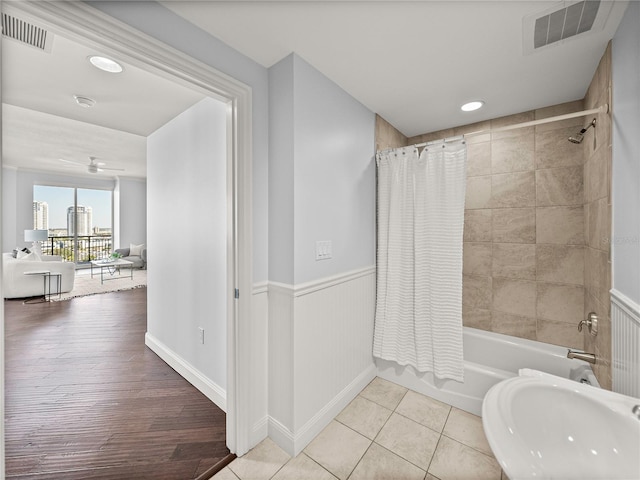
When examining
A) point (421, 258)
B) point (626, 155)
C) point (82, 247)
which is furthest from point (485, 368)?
point (82, 247)

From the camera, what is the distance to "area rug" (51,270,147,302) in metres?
4.93

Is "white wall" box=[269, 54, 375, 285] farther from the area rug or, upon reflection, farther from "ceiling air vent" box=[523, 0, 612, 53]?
the area rug

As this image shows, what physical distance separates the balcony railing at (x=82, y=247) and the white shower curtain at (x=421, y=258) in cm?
827

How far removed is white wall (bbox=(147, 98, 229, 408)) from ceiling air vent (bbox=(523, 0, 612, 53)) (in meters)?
1.77

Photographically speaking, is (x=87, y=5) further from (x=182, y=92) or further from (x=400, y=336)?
(x=400, y=336)

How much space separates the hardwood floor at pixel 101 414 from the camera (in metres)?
1.53

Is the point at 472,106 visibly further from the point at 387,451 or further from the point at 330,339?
the point at 387,451

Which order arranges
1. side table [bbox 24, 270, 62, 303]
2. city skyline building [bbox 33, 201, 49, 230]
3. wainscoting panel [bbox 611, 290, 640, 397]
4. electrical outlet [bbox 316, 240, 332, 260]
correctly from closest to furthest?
wainscoting panel [bbox 611, 290, 640, 397]
electrical outlet [bbox 316, 240, 332, 260]
side table [bbox 24, 270, 62, 303]
city skyline building [bbox 33, 201, 49, 230]

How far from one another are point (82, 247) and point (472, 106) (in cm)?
936

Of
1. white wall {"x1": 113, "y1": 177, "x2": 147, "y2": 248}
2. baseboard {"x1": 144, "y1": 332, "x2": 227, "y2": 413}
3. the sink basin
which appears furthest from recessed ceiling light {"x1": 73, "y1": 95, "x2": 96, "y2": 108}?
white wall {"x1": 113, "y1": 177, "x2": 147, "y2": 248}

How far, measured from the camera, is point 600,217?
5.54 feet

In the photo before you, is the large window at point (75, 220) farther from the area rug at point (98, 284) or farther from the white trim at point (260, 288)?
the white trim at point (260, 288)

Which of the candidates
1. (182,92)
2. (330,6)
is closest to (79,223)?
(182,92)

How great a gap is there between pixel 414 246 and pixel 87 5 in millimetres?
2200
